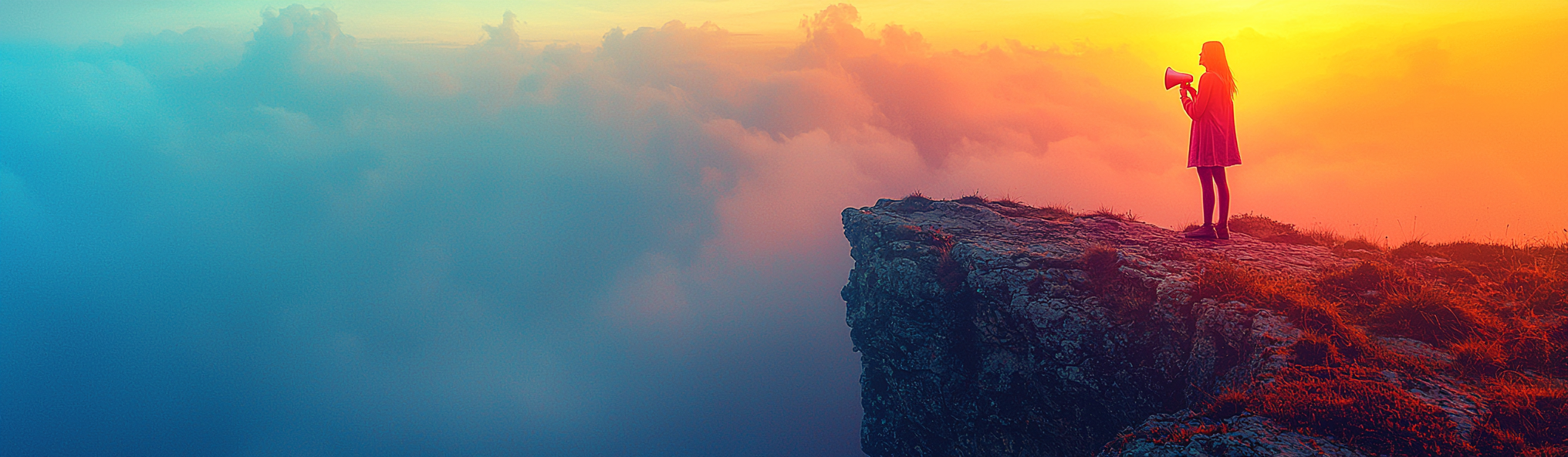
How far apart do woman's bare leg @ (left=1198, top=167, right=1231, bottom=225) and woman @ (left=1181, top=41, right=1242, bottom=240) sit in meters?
0.02

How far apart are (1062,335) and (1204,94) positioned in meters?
4.59

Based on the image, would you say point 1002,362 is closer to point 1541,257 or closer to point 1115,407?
point 1115,407

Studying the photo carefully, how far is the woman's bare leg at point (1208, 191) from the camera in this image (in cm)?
1091

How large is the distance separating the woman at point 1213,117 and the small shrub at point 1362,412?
4.93 metres

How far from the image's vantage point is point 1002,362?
493 inches

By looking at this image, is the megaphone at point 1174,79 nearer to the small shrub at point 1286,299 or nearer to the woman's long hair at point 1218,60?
the woman's long hair at point 1218,60

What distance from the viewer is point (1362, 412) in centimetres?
588

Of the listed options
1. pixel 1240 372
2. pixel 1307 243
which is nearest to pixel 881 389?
pixel 1307 243

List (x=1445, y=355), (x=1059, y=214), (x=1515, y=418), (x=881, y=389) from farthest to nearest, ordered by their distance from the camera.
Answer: (x=881, y=389), (x=1059, y=214), (x=1445, y=355), (x=1515, y=418)

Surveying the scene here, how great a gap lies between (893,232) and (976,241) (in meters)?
3.42

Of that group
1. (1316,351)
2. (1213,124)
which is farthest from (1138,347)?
(1213,124)

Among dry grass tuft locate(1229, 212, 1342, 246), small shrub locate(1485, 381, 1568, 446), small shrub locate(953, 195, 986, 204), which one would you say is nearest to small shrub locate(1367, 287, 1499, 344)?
small shrub locate(1485, 381, 1568, 446)

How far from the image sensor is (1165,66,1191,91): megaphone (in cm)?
1067

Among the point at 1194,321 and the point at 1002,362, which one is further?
the point at 1002,362
